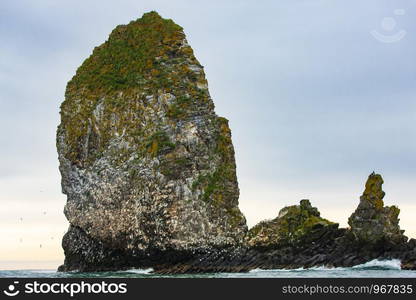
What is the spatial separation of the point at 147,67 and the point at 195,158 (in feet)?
33.6

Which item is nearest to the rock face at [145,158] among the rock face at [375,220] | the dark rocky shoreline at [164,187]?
the dark rocky shoreline at [164,187]

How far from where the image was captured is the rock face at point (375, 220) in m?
54.2

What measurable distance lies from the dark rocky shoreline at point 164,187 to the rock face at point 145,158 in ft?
0.30

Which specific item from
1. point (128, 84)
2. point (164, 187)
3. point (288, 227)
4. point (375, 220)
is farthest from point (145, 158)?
point (375, 220)

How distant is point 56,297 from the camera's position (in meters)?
26.6

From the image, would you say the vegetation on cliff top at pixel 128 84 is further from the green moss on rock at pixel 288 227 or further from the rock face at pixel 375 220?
the rock face at pixel 375 220

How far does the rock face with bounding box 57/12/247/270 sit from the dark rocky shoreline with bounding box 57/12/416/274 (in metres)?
0.09

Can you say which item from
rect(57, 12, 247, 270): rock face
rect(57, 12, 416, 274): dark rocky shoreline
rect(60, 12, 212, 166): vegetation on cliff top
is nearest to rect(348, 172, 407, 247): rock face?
rect(57, 12, 416, 274): dark rocky shoreline

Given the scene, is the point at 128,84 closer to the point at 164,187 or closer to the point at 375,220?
the point at 164,187

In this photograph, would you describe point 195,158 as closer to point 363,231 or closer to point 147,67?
point 147,67

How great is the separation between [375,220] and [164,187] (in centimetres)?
1740

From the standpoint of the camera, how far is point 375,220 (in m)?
54.5

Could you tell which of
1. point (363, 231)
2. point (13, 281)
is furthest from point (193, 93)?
point (13, 281)

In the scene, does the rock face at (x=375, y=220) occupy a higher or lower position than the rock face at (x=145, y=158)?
lower
